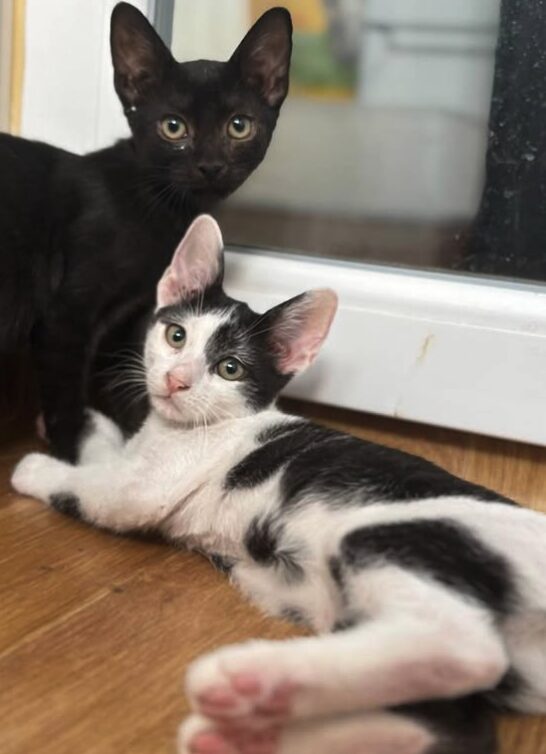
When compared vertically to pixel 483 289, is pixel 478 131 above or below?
above

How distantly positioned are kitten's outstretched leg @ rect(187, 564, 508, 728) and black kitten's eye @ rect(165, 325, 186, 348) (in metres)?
0.53

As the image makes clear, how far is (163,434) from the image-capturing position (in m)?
1.18

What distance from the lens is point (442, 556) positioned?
2.68 ft

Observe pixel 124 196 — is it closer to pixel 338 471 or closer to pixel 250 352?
pixel 250 352

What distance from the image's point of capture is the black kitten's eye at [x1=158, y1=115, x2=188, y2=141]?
137 centimetres

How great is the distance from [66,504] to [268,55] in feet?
2.35

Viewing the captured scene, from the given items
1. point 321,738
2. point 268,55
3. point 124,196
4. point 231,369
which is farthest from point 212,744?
point 268,55

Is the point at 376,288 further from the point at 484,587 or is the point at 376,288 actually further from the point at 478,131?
the point at 484,587

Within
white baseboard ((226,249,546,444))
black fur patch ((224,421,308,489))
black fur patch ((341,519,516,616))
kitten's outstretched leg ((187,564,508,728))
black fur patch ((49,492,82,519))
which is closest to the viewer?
kitten's outstretched leg ((187,564,508,728))

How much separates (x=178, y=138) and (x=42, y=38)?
364 millimetres

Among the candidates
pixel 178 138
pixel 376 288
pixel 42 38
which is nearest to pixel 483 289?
pixel 376 288

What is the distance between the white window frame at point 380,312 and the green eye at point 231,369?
301 mm

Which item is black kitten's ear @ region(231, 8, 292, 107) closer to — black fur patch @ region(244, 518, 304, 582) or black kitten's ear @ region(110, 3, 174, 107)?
black kitten's ear @ region(110, 3, 174, 107)

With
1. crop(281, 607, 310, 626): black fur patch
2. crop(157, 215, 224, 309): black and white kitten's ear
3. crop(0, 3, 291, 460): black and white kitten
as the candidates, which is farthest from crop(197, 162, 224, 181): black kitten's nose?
crop(281, 607, 310, 626): black fur patch
